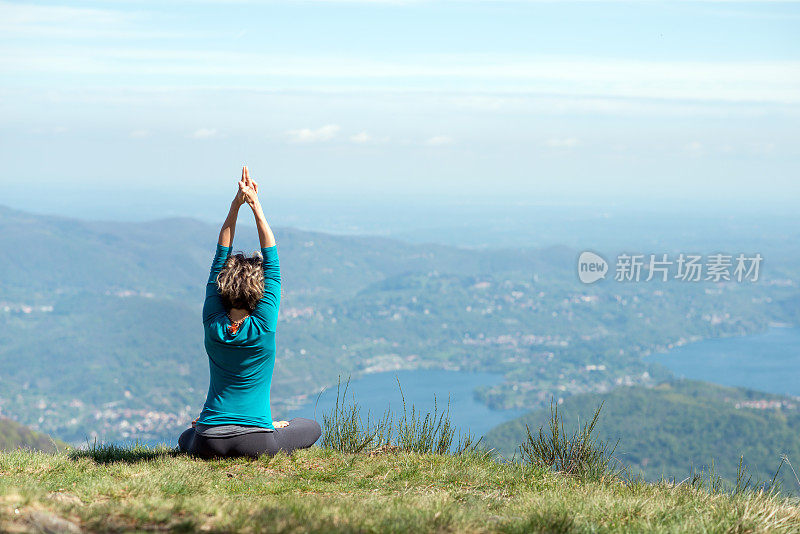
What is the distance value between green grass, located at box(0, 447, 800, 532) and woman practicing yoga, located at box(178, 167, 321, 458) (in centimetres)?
21

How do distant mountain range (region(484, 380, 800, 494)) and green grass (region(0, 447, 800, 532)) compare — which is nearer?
green grass (region(0, 447, 800, 532))

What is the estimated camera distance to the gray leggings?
505cm

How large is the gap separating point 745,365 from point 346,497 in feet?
625

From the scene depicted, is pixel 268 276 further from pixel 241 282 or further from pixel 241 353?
pixel 241 353

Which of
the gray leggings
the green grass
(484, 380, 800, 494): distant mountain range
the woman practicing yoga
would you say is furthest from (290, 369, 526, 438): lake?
the woman practicing yoga

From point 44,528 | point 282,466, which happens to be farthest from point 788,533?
point 44,528

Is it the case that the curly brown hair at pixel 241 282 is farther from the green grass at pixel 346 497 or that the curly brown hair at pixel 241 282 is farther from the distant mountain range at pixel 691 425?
the distant mountain range at pixel 691 425

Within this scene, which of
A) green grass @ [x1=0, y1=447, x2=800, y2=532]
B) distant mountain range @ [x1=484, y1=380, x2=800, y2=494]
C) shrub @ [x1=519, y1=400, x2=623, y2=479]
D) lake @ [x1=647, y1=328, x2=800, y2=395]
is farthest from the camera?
lake @ [x1=647, y1=328, x2=800, y2=395]

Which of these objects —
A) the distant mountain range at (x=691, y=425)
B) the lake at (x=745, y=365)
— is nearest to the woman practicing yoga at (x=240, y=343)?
the distant mountain range at (x=691, y=425)

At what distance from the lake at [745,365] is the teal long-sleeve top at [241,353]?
154 m

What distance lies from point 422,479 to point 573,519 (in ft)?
4.82

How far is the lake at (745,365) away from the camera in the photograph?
150500 millimetres

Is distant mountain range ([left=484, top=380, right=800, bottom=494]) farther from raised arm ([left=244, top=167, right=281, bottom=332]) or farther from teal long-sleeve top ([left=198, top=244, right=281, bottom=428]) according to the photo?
raised arm ([left=244, top=167, right=281, bottom=332])

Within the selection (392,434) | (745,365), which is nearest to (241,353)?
(392,434)
